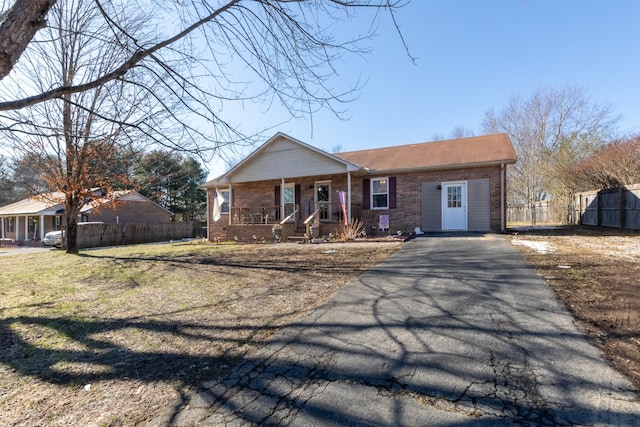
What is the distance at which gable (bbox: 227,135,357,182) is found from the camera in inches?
563

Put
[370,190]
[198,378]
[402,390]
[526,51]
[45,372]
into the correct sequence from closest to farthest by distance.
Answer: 1. [402,390]
2. [198,378]
3. [45,372]
4. [526,51]
5. [370,190]

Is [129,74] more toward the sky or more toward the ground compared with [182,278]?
more toward the sky

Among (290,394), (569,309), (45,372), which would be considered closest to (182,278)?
(45,372)

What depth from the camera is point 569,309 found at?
3.64m

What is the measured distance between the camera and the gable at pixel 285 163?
14312 mm

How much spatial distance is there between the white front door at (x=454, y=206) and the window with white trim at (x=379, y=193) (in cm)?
243

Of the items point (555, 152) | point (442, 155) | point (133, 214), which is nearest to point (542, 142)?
point (555, 152)

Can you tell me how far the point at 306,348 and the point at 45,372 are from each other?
2.29 m

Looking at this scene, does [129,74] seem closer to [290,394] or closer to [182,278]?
[182,278]

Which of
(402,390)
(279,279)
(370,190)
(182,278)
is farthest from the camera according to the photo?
(370,190)

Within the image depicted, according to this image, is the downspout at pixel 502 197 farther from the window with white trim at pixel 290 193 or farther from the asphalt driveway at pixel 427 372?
the window with white trim at pixel 290 193

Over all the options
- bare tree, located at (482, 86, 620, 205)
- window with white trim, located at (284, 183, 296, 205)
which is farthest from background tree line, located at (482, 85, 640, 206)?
window with white trim, located at (284, 183, 296, 205)

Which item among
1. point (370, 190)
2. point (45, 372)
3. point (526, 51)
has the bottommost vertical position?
point (45, 372)

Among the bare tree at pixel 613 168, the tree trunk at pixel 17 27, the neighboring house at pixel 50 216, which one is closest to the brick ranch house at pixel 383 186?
the bare tree at pixel 613 168
